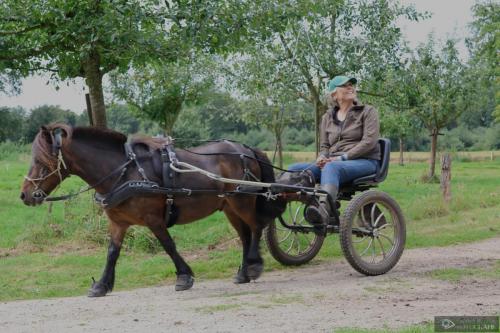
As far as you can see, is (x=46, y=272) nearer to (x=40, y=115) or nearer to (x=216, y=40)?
(x=216, y=40)

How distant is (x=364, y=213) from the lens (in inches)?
331

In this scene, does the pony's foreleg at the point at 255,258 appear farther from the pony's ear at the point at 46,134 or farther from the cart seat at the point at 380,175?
the pony's ear at the point at 46,134

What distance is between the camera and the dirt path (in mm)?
5590

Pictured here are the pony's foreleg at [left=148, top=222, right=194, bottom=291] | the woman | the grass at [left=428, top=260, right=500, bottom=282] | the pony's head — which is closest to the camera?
the pony's head

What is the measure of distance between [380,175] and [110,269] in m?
3.32

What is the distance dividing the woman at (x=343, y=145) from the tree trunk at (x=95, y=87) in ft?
14.3

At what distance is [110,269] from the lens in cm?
748

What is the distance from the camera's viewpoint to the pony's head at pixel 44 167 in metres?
6.94

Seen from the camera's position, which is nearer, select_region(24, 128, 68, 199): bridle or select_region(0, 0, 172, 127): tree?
select_region(24, 128, 68, 199): bridle

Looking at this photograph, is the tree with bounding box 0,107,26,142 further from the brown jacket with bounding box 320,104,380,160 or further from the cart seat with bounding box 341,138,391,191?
the cart seat with bounding box 341,138,391,191

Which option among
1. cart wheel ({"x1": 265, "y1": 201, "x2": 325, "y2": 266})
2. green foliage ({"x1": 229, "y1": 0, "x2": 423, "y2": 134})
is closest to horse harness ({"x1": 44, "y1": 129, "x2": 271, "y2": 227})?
cart wheel ({"x1": 265, "y1": 201, "x2": 325, "y2": 266})

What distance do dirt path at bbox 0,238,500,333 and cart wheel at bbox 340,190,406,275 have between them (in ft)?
0.56

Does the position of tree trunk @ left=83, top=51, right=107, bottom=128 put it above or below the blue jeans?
above

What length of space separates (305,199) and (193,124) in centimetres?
3739
